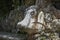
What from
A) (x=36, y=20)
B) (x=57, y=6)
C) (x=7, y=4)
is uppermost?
(x=7, y=4)

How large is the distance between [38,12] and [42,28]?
0.79 feet

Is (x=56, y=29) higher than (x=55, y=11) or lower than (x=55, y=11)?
lower

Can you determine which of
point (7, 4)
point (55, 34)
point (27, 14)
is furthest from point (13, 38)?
point (7, 4)

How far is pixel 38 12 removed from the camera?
2.91 metres

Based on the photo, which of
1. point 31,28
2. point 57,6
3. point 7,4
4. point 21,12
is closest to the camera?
point 31,28

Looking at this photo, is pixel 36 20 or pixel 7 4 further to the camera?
pixel 7 4

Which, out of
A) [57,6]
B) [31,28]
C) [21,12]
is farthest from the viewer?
[21,12]

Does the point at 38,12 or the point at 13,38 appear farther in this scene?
the point at 13,38

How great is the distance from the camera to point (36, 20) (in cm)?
285

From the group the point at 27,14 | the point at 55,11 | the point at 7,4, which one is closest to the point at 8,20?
the point at 7,4

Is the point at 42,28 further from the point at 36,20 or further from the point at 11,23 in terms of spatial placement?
the point at 11,23

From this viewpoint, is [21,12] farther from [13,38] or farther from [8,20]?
[13,38]

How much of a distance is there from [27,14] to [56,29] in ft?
1.54

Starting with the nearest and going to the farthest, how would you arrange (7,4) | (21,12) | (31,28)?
(31,28), (21,12), (7,4)
